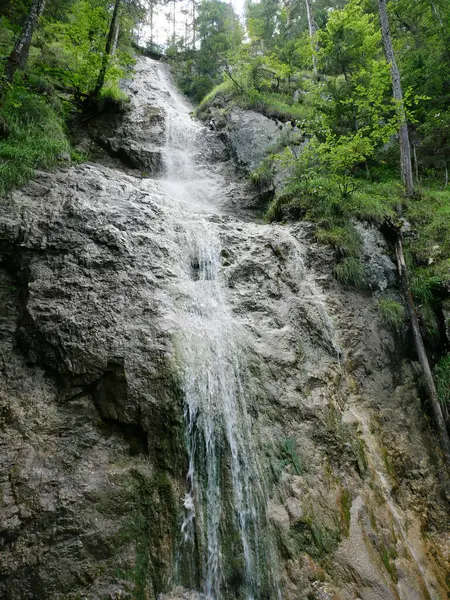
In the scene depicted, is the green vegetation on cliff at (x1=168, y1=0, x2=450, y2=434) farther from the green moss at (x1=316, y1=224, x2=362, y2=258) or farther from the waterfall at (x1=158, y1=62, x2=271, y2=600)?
the waterfall at (x1=158, y1=62, x2=271, y2=600)

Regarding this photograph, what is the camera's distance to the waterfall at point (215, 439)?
4.35m

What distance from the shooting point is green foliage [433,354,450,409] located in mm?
6559

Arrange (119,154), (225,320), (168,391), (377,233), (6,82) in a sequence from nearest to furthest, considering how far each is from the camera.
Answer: (168,391)
(225,320)
(6,82)
(377,233)
(119,154)

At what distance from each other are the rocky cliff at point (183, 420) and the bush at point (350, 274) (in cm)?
30

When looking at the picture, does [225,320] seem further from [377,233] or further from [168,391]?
[377,233]

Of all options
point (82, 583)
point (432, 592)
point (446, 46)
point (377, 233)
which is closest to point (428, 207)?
point (377, 233)

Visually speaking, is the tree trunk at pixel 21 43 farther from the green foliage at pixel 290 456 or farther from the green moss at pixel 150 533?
the green foliage at pixel 290 456

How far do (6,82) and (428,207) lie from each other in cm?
1036

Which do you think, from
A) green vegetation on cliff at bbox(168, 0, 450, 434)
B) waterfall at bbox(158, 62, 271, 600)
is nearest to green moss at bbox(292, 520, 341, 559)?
waterfall at bbox(158, 62, 271, 600)

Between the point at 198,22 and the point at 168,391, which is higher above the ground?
the point at 198,22

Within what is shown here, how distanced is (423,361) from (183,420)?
4.86m

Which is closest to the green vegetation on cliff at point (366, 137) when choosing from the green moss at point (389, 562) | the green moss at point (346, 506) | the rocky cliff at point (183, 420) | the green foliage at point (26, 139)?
the rocky cliff at point (183, 420)

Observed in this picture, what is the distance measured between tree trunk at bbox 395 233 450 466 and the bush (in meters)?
0.92

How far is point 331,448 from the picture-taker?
5539mm
